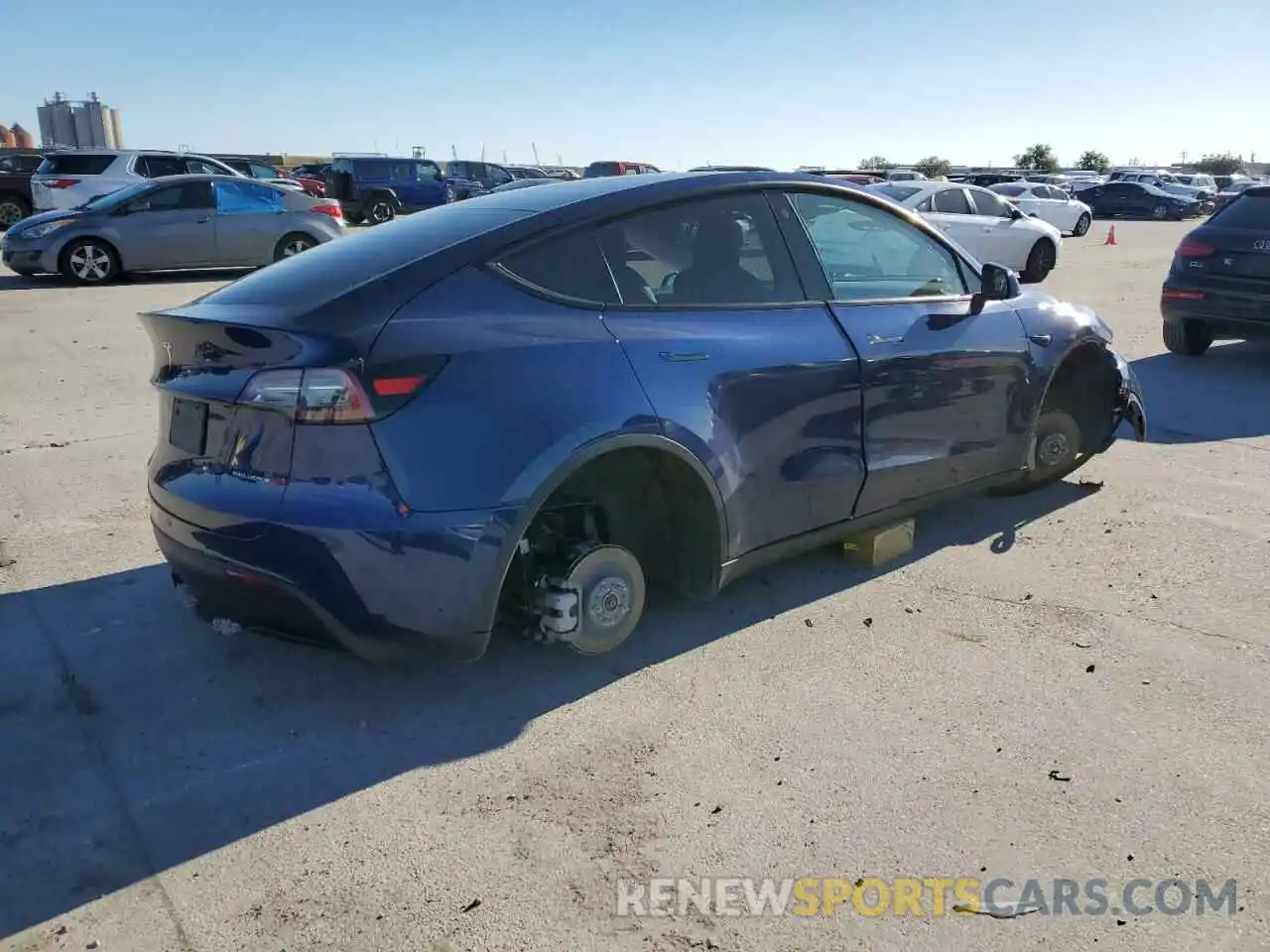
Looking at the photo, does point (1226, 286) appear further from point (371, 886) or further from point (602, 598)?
point (371, 886)

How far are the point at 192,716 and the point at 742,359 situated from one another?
7.15 feet

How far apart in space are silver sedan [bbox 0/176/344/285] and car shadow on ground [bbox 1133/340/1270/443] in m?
11.0

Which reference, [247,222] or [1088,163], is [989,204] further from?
[1088,163]

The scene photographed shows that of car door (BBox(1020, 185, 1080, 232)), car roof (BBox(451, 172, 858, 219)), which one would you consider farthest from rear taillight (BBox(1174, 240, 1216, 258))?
car door (BBox(1020, 185, 1080, 232))

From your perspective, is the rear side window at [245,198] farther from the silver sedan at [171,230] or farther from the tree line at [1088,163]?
the tree line at [1088,163]

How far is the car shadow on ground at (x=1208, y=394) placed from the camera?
718 centimetres

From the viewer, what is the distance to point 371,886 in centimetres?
265

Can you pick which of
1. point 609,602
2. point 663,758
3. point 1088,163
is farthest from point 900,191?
point 1088,163

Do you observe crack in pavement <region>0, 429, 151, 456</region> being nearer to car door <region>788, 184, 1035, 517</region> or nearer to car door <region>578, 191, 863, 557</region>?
car door <region>578, 191, 863, 557</region>

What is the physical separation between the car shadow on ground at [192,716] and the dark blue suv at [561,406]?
0.27 meters

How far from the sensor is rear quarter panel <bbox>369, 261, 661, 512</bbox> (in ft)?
10.1

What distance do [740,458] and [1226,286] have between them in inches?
276

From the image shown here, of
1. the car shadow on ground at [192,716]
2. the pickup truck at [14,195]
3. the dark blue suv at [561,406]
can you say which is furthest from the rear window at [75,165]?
the dark blue suv at [561,406]

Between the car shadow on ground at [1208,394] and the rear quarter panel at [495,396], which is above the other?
the rear quarter panel at [495,396]
